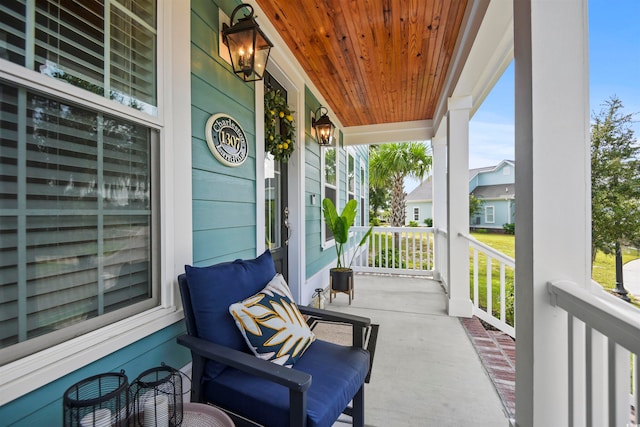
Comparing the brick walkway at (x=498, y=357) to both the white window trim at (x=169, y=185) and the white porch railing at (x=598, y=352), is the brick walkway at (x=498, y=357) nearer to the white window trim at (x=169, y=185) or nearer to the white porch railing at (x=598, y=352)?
the white porch railing at (x=598, y=352)

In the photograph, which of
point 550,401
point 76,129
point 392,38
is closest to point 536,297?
point 550,401

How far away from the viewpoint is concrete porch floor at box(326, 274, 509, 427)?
1.65 meters

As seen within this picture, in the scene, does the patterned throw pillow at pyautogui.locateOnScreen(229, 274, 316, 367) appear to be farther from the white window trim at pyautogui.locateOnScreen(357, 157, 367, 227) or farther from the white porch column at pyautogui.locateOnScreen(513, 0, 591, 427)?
the white window trim at pyautogui.locateOnScreen(357, 157, 367, 227)

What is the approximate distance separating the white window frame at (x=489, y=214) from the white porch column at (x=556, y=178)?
3.05m

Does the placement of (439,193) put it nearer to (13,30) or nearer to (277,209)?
(277,209)

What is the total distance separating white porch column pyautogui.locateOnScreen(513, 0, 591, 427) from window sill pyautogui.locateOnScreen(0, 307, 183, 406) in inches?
69.6

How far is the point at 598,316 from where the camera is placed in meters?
0.88

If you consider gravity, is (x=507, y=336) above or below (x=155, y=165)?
below

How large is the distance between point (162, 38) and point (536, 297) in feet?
7.11

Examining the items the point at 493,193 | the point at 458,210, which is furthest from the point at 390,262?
the point at 458,210

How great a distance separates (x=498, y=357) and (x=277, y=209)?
2.46 m

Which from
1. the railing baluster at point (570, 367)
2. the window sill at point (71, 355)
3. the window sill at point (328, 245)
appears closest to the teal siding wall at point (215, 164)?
the window sill at point (71, 355)

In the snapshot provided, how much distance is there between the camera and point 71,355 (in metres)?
0.94

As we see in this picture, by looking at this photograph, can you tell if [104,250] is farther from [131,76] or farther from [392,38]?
[392,38]
